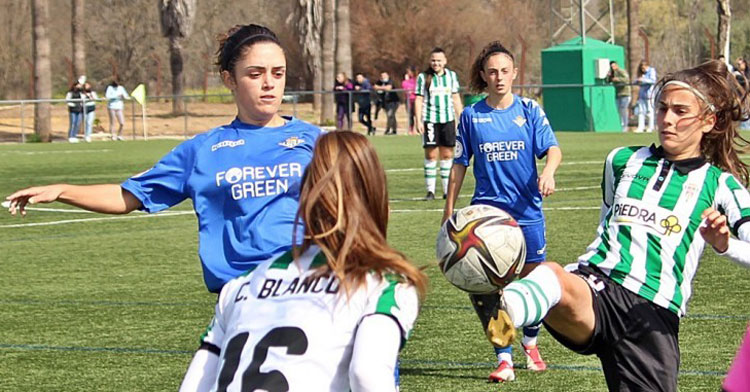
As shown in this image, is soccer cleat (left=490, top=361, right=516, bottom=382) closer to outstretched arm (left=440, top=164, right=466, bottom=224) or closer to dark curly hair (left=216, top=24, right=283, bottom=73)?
outstretched arm (left=440, top=164, right=466, bottom=224)

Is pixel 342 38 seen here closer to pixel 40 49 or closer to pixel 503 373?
pixel 40 49

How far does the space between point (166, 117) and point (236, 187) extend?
39.8 m

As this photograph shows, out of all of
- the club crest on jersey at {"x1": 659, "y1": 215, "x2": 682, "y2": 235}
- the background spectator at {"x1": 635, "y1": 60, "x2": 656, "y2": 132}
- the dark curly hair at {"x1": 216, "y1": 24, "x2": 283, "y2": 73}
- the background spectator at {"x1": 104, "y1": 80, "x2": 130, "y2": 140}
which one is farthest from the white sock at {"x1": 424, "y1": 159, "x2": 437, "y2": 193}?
the background spectator at {"x1": 104, "y1": 80, "x2": 130, "y2": 140}

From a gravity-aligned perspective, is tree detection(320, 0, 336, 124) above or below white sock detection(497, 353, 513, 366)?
above

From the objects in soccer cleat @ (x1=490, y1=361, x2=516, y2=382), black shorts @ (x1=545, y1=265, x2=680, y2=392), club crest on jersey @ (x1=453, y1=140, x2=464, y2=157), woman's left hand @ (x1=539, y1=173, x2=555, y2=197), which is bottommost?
soccer cleat @ (x1=490, y1=361, x2=516, y2=382)

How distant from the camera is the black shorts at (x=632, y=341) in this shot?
15.7 ft

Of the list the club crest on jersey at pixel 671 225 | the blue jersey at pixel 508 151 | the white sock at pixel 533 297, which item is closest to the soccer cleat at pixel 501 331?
the white sock at pixel 533 297

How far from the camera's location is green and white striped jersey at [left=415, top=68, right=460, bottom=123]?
56.3 ft

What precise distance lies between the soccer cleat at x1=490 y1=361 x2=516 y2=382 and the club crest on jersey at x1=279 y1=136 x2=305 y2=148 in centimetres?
253

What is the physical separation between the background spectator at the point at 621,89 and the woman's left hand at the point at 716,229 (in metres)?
30.4

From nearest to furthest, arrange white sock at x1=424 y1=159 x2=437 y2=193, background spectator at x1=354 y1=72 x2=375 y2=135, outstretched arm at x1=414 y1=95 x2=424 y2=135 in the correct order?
white sock at x1=424 y1=159 x2=437 y2=193 → outstretched arm at x1=414 y1=95 x2=424 y2=135 → background spectator at x1=354 y1=72 x2=375 y2=135

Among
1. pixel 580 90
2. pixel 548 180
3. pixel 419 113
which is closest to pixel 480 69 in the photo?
pixel 548 180

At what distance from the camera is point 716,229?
4.39 meters

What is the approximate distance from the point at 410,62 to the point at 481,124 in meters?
51.7
